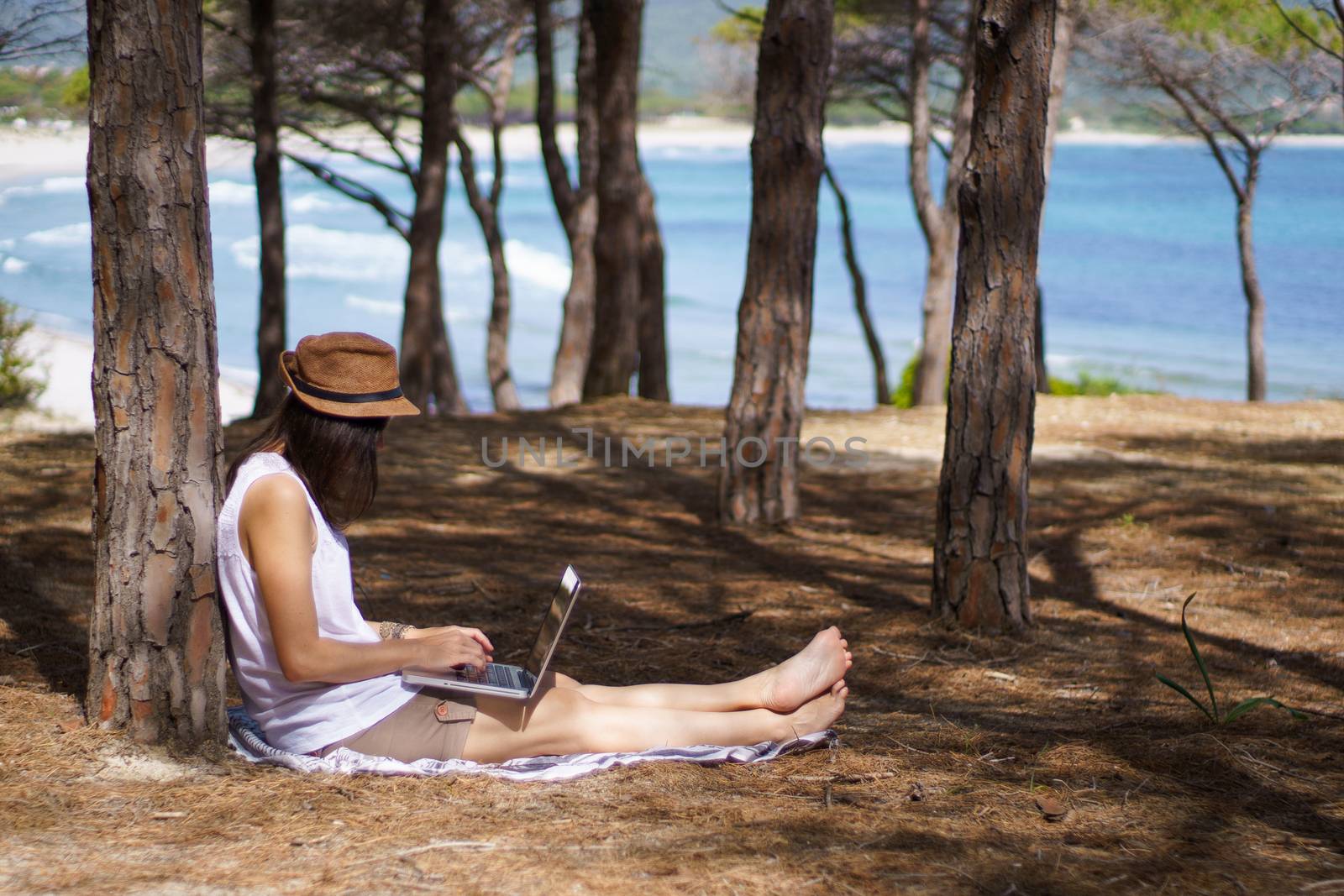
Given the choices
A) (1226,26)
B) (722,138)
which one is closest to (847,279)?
(1226,26)

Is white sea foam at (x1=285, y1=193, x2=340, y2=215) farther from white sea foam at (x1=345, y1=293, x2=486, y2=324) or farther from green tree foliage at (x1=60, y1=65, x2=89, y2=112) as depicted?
green tree foliage at (x1=60, y1=65, x2=89, y2=112)

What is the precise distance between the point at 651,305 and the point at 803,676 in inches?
389

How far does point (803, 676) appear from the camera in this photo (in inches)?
131

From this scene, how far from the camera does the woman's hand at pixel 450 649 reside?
2967 millimetres

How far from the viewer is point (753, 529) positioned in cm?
681

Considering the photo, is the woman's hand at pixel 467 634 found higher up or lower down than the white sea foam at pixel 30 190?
lower down

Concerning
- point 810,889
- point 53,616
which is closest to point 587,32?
point 53,616

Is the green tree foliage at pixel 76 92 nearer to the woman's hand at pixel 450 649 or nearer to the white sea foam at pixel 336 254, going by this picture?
the woman's hand at pixel 450 649

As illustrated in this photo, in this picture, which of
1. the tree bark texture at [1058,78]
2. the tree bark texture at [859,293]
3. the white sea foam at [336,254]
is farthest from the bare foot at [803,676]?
the white sea foam at [336,254]

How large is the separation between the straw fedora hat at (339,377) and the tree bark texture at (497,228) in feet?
40.3

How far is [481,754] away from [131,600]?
3.14 feet

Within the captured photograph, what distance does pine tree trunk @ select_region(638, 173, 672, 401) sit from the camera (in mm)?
12766

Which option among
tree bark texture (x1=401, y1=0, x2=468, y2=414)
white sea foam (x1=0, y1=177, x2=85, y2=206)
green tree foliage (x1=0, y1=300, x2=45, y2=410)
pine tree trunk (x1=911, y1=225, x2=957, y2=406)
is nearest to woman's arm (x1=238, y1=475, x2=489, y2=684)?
tree bark texture (x1=401, y1=0, x2=468, y2=414)

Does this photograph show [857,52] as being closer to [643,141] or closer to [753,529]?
[753,529]
